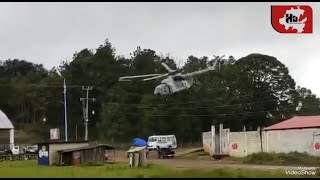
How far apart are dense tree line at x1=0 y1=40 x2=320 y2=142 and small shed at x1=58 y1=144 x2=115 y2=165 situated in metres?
35.0

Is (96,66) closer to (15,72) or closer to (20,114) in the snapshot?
(20,114)

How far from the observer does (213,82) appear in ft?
300

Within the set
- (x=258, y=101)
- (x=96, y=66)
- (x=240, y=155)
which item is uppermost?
(x=96, y=66)

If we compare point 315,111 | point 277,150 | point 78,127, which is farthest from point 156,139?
point 315,111

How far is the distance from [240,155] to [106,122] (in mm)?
42172

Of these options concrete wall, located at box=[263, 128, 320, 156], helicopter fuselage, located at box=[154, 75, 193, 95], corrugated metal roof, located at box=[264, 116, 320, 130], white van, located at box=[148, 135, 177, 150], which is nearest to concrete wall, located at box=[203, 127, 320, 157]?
concrete wall, located at box=[263, 128, 320, 156]

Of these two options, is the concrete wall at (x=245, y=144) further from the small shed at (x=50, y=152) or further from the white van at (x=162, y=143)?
the small shed at (x=50, y=152)

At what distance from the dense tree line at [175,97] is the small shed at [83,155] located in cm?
3497

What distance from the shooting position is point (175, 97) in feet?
290

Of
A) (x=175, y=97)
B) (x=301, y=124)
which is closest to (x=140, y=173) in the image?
(x=301, y=124)

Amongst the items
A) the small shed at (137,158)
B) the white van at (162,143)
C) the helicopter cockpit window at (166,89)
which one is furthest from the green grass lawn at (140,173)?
the white van at (162,143)

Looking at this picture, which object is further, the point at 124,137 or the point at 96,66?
the point at 96,66

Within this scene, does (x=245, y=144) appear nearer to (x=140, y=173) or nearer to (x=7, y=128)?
(x=140, y=173)

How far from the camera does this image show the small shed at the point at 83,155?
4288 centimetres
